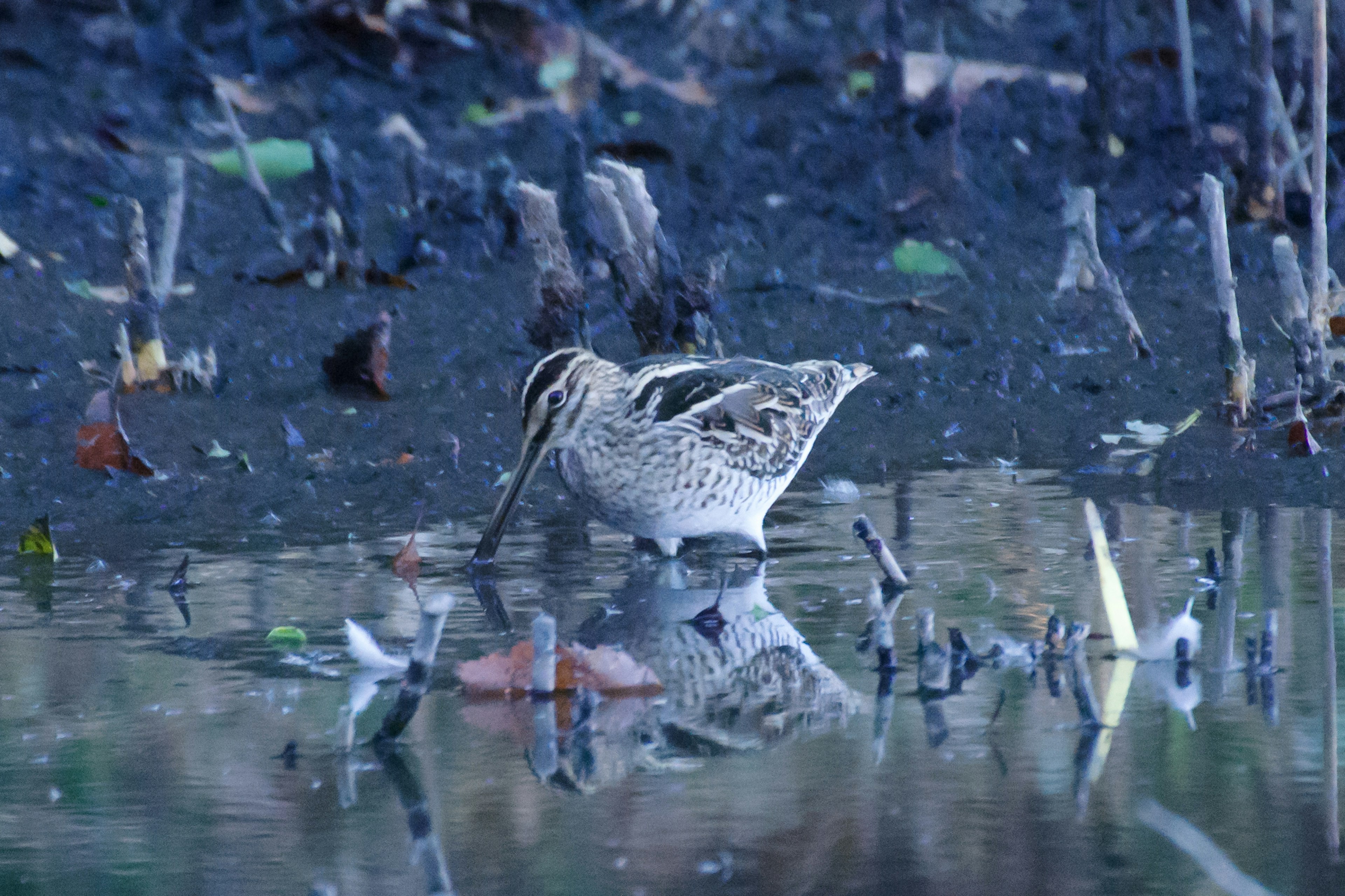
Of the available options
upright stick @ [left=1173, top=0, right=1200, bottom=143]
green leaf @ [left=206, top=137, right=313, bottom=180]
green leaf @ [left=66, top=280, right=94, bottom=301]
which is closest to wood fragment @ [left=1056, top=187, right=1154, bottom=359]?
upright stick @ [left=1173, top=0, right=1200, bottom=143]

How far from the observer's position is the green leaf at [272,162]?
10953 millimetres

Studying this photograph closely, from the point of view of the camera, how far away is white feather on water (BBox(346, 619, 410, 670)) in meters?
4.67

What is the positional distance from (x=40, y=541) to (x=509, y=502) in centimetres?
147

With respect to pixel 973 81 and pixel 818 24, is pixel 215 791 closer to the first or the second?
pixel 973 81

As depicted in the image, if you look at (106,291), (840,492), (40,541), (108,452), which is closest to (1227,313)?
(840,492)

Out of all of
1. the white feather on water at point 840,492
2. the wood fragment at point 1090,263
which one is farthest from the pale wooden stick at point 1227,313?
the white feather on water at point 840,492

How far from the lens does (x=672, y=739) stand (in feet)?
13.9

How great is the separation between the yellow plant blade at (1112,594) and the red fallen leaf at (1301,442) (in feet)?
7.82

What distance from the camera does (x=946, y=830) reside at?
3662mm

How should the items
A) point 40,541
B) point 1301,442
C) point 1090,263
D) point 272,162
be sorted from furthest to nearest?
point 272,162, point 1090,263, point 1301,442, point 40,541

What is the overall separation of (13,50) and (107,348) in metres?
4.15

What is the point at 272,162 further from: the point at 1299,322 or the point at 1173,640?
the point at 1173,640

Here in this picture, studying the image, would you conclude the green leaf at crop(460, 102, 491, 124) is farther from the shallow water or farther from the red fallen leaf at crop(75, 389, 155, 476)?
the shallow water

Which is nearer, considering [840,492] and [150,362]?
[840,492]
